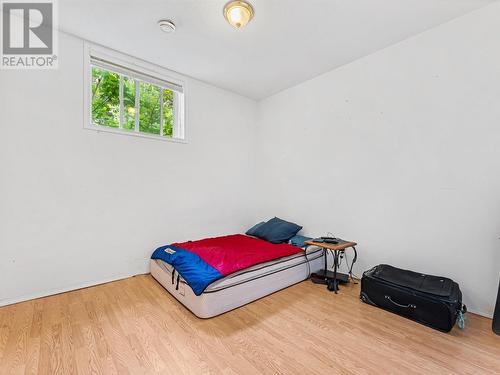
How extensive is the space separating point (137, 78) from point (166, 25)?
3.10 feet

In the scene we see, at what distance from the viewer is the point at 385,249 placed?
8.46ft

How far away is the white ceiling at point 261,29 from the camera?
2020mm

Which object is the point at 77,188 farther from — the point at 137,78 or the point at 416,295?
the point at 416,295

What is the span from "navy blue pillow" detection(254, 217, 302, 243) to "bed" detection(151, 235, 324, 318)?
0.20 m

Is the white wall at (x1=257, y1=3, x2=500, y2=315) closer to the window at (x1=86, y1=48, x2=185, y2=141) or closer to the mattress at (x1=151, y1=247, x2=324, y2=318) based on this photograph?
the mattress at (x1=151, y1=247, x2=324, y2=318)

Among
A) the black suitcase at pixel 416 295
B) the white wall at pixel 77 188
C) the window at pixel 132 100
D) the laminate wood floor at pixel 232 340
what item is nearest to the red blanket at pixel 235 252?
the laminate wood floor at pixel 232 340

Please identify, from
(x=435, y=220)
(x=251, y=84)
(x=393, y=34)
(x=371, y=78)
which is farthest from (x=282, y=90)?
(x=435, y=220)

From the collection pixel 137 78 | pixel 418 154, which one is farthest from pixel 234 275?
pixel 137 78

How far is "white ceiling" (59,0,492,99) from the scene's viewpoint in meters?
2.02

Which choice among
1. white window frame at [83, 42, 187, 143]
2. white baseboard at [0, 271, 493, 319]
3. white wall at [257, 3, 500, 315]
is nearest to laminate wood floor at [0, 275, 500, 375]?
white baseboard at [0, 271, 493, 319]

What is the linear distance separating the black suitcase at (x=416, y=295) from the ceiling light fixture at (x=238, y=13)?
2.70 m

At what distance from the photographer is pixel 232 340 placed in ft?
5.55

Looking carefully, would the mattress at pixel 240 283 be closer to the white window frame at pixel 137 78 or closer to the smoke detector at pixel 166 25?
the white window frame at pixel 137 78

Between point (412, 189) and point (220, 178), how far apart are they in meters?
2.58
